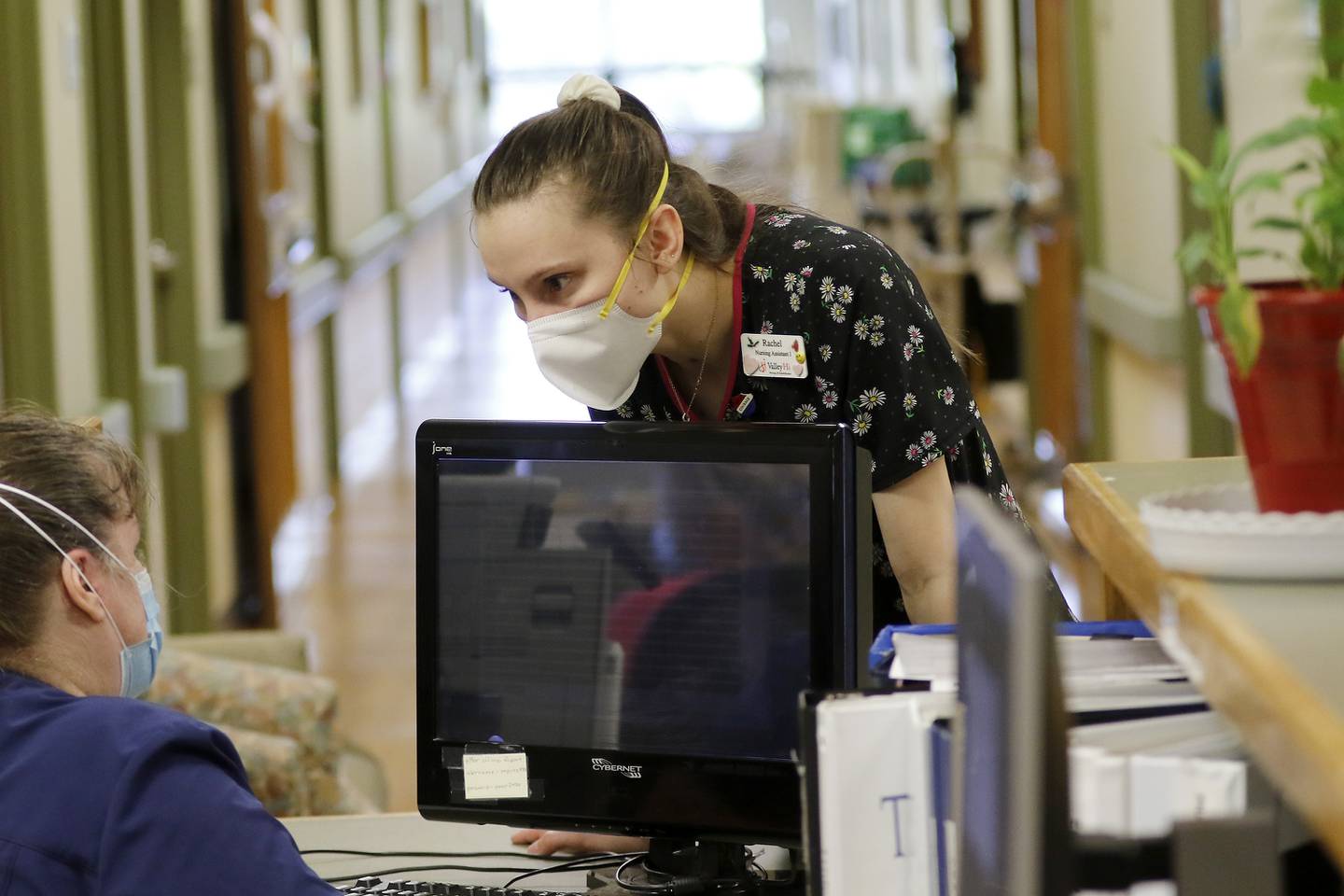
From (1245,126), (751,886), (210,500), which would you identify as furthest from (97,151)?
(751,886)

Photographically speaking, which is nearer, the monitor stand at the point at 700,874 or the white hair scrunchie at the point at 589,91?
the monitor stand at the point at 700,874

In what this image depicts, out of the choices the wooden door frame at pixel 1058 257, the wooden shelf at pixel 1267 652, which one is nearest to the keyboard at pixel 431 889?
the wooden shelf at pixel 1267 652

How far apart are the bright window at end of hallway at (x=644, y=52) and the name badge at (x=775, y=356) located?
1675cm

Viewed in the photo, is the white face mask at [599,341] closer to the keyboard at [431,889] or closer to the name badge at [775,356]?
the name badge at [775,356]

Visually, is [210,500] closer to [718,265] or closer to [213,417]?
[213,417]

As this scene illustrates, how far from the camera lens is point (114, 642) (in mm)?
1531

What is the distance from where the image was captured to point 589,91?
187cm

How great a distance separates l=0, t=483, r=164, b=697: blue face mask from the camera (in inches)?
57.6

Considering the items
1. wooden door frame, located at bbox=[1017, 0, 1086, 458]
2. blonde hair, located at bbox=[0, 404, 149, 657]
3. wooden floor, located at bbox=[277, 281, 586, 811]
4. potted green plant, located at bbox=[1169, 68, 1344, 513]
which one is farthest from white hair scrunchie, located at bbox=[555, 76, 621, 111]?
wooden door frame, located at bbox=[1017, 0, 1086, 458]

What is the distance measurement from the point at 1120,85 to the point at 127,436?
324 centimetres

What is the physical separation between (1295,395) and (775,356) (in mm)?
862

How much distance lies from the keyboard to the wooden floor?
2.37m

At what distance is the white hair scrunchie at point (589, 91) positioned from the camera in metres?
1.86

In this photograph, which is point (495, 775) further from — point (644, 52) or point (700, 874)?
point (644, 52)
